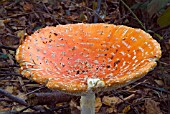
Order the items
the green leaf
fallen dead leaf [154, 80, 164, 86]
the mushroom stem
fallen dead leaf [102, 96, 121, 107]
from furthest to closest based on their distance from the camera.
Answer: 1. fallen dead leaf [154, 80, 164, 86]
2. fallen dead leaf [102, 96, 121, 107]
3. the mushroom stem
4. the green leaf

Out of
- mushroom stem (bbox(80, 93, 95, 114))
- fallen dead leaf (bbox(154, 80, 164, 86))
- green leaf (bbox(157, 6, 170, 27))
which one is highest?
green leaf (bbox(157, 6, 170, 27))

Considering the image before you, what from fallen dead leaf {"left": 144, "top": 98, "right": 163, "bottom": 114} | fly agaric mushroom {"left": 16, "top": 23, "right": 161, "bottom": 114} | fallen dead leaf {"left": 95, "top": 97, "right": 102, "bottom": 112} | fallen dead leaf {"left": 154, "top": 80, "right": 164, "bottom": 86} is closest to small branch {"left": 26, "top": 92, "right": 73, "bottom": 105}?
fallen dead leaf {"left": 95, "top": 97, "right": 102, "bottom": 112}

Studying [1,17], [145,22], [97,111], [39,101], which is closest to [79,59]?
[39,101]

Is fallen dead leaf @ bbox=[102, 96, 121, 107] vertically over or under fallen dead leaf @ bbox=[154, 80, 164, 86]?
under

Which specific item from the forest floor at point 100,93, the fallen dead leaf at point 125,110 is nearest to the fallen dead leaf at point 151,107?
the forest floor at point 100,93

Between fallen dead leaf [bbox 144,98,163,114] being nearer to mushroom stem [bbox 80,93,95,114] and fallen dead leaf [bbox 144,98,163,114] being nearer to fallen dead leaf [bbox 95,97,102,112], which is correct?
fallen dead leaf [bbox 95,97,102,112]

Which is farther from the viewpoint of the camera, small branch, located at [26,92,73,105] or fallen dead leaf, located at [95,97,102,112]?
fallen dead leaf, located at [95,97,102,112]

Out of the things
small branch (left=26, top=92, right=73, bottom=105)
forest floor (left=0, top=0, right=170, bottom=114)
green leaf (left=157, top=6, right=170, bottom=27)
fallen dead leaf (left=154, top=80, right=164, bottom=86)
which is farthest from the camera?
fallen dead leaf (left=154, top=80, right=164, bottom=86)

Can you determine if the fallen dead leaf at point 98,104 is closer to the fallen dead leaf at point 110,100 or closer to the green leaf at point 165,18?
the fallen dead leaf at point 110,100

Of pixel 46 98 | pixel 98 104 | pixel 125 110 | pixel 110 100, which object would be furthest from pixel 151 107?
pixel 46 98
